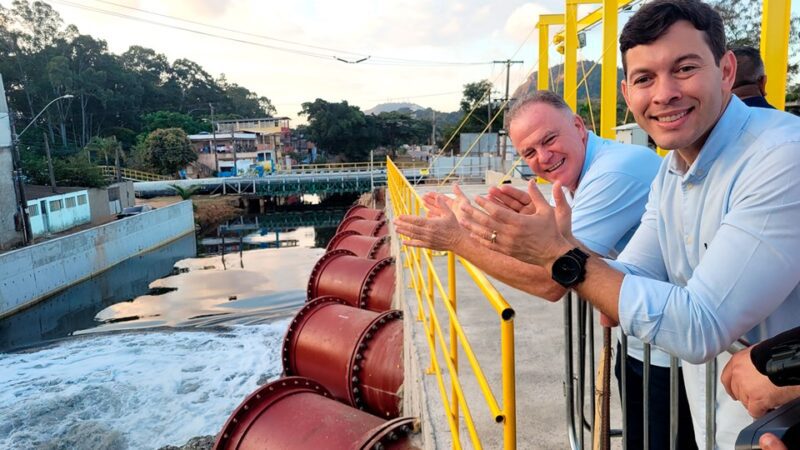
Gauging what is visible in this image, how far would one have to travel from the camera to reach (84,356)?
12836 mm

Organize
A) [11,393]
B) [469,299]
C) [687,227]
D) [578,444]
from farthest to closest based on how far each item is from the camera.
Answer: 1. [11,393]
2. [469,299]
3. [578,444]
4. [687,227]

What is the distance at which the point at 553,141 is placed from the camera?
2.54 metres

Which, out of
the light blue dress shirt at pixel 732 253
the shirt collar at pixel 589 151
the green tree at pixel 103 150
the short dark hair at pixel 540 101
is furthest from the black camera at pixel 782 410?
the green tree at pixel 103 150

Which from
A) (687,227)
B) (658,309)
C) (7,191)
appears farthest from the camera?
(7,191)

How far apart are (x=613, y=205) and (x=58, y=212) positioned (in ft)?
89.2

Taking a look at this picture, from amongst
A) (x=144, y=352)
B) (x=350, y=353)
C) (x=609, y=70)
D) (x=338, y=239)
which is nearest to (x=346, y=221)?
(x=338, y=239)

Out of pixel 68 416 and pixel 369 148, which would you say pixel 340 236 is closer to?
pixel 68 416

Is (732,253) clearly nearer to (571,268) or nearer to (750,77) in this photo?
(571,268)

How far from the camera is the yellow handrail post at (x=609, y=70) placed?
9.36 metres

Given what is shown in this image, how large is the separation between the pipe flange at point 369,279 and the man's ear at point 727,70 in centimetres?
693

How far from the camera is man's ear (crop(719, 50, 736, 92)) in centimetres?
142

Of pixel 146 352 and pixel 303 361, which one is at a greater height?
pixel 303 361

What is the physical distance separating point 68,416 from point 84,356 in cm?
349

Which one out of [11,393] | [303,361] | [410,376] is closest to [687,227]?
[410,376]
